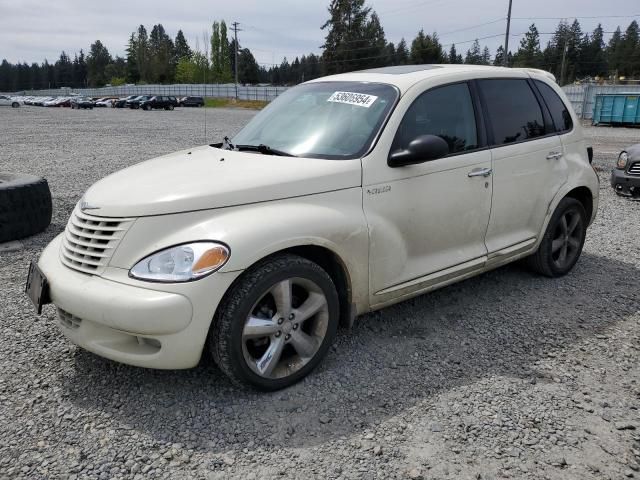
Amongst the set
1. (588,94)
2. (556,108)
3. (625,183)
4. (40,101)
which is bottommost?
(625,183)

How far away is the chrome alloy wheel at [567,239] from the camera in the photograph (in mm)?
4906

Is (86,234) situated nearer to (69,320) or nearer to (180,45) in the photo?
(69,320)

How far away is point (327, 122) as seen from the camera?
3666 mm

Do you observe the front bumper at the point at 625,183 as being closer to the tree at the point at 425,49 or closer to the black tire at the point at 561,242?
the black tire at the point at 561,242

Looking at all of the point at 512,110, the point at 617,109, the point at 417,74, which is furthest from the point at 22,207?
the point at 617,109

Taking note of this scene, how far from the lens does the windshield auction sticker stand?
12.0ft

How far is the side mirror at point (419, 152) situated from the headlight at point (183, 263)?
4.25 ft

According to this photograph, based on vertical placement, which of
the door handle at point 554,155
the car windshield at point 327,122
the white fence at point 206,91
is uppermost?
the white fence at point 206,91

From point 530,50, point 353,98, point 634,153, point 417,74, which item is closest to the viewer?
point 353,98

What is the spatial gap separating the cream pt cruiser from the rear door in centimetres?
2

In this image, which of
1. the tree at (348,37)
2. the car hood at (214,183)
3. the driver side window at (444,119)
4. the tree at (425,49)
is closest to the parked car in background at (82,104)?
the tree at (348,37)

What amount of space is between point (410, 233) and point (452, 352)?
2.79 feet

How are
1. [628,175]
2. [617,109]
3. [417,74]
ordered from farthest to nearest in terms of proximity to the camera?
[617,109] → [628,175] → [417,74]

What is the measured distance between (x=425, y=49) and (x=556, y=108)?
274ft
